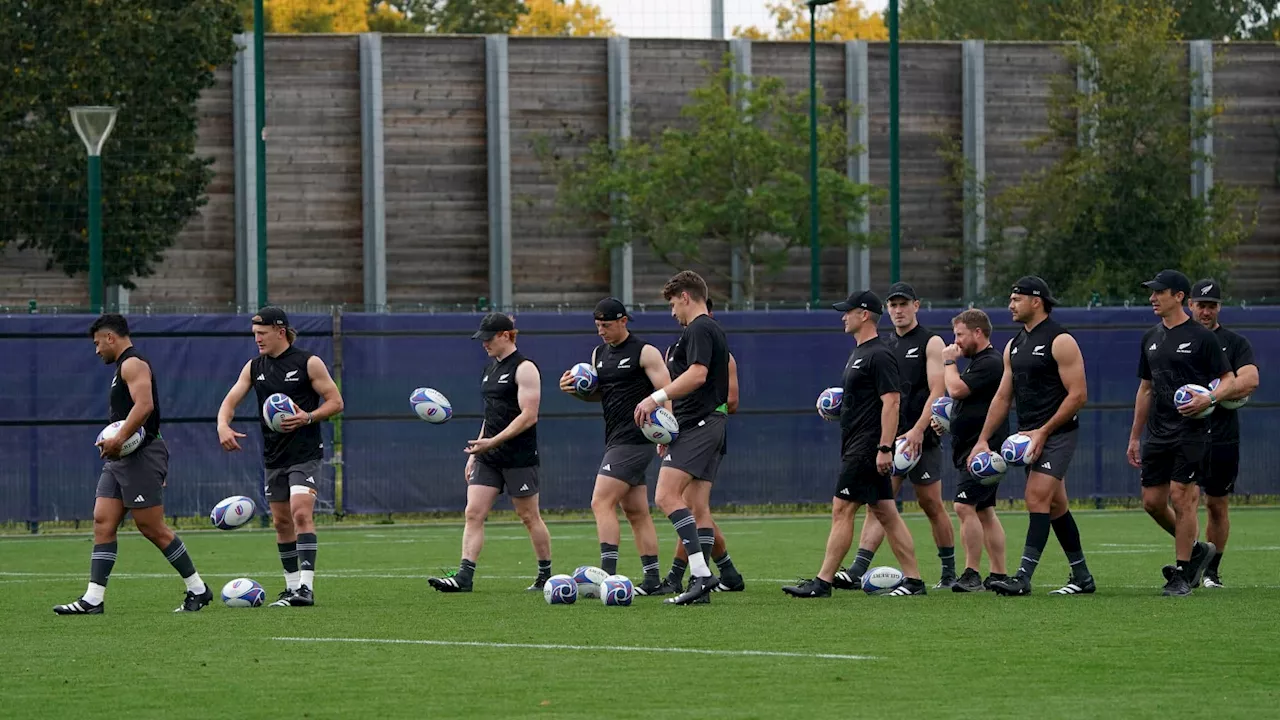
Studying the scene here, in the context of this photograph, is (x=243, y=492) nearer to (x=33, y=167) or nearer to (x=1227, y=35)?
(x=33, y=167)

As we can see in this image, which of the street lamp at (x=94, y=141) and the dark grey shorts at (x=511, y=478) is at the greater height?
the street lamp at (x=94, y=141)

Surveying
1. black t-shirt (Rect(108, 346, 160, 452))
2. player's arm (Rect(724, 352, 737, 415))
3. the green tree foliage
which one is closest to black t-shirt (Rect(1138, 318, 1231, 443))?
player's arm (Rect(724, 352, 737, 415))

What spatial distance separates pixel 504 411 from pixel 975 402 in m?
3.54

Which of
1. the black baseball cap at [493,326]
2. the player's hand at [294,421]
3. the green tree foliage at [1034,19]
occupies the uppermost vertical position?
the green tree foliage at [1034,19]

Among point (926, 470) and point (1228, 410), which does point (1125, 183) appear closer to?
point (1228, 410)

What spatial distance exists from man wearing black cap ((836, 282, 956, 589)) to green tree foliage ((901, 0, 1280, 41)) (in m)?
40.9

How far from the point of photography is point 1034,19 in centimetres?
5628

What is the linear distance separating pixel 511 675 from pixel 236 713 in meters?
1.55

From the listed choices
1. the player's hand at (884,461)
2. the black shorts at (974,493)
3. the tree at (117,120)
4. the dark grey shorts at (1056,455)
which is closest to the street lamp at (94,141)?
the tree at (117,120)

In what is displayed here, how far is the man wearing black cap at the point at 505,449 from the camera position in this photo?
1455 cm

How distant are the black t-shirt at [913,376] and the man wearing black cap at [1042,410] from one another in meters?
0.94

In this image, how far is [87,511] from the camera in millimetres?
22047

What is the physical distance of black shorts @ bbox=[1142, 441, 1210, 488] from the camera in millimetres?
13594

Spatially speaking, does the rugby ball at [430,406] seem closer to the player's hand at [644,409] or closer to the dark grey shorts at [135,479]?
the dark grey shorts at [135,479]
